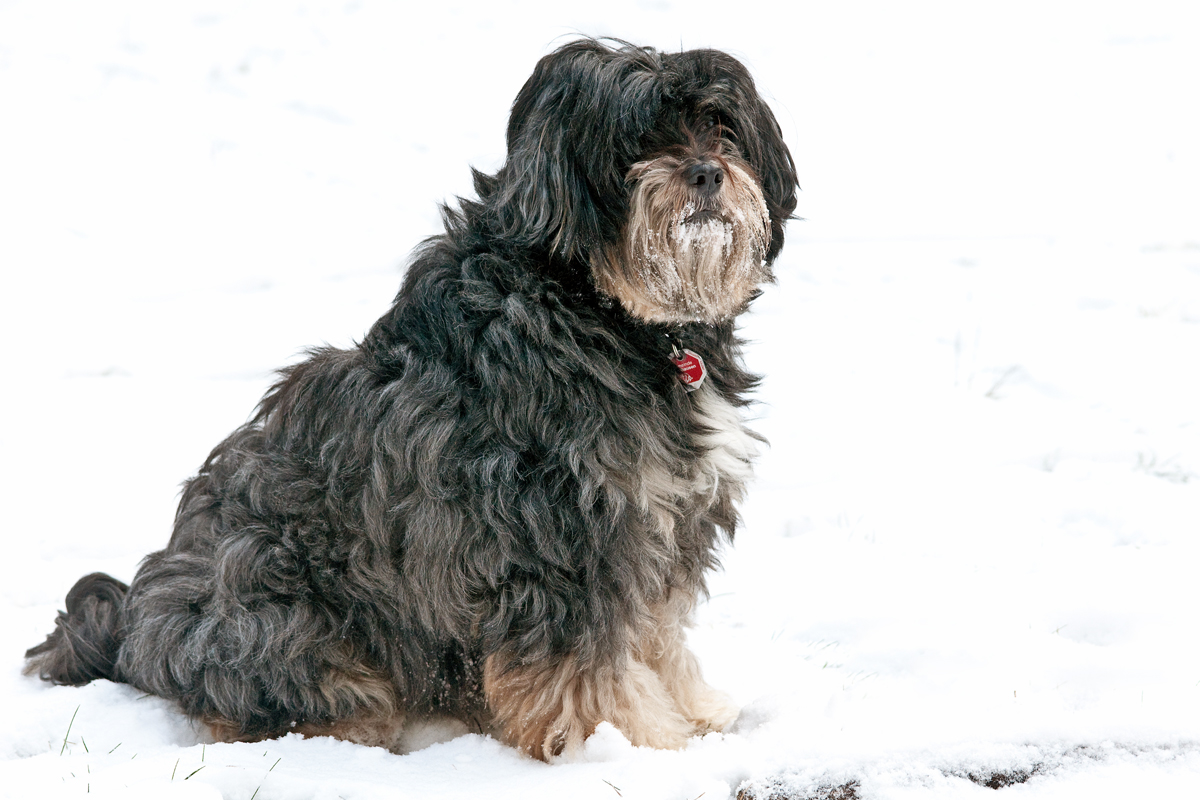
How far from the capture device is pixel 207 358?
5793mm

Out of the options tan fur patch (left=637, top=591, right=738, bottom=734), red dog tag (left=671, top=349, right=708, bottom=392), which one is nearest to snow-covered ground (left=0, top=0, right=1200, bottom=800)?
tan fur patch (left=637, top=591, right=738, bottom=734)

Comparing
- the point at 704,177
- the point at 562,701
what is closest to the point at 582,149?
the point at 704,177

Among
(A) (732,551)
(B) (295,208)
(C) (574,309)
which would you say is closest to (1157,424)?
(A) (732,551)

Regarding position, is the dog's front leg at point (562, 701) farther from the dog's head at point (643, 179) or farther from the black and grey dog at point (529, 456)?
the dog's head at point (643, 179)

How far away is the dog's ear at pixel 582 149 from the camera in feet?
8.58

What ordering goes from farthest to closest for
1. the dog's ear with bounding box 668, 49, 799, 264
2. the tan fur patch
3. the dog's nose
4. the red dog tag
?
1. the tan fur patch
2. the red dog tag
3. the dog's ear with bounding box 668, 49, 799, 264
4. the dog's nose

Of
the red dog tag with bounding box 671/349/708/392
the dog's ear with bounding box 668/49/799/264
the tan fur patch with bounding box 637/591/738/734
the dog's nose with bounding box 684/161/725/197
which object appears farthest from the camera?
the tan fur patch with bounding box 637/591/738/734

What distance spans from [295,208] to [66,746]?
5086 mm

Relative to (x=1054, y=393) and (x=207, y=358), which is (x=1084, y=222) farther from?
(x=207, y=358)

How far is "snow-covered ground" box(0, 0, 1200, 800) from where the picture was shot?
8.68ft

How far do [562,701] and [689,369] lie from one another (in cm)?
96

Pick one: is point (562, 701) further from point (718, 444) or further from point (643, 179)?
point (643, 179)

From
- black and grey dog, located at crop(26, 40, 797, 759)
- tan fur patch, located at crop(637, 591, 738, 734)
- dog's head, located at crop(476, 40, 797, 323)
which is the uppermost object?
dog's head, located at crop(476, 40, 797, 323)

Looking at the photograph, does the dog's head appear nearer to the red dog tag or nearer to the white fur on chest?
the red dog tag
